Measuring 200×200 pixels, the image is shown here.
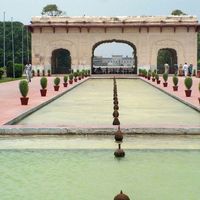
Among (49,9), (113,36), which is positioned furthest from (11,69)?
(49,9)

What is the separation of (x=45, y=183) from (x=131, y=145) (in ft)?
7.57

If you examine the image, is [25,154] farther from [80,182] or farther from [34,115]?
[34,115]

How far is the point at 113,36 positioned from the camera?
37.4 m

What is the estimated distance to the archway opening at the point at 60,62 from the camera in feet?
130

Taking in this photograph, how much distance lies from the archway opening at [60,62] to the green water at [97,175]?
108ft

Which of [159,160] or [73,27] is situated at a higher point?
[73,27]

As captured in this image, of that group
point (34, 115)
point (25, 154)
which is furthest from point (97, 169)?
point (34, 115)

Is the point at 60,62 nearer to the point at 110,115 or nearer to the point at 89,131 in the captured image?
the point at 110,115

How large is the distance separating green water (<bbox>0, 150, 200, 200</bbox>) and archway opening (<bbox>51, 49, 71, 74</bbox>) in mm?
32981

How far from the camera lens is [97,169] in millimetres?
5477

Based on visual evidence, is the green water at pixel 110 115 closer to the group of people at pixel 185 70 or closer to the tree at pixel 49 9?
the group of people at pixel 185 70

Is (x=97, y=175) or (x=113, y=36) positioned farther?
(x=113, y=36)

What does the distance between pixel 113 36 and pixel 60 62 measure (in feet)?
29.6

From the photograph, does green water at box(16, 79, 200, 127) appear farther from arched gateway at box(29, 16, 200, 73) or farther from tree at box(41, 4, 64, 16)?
tree at box(41, 4, 64, 16)
